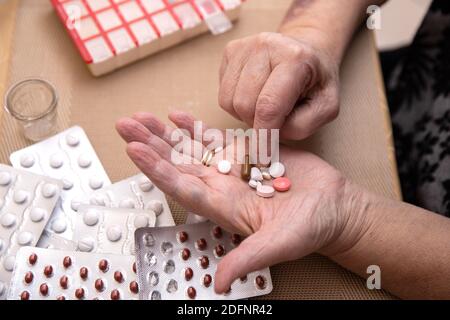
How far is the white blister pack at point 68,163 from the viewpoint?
2.73 ft

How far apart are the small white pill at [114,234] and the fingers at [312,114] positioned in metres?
0.30

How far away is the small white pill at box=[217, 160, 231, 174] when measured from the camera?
0.77m

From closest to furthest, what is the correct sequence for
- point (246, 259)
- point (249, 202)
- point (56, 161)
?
point (246, 259) → point (249, 202) → point (56, 161)

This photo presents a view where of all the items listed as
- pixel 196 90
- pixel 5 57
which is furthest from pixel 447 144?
pixel 5 57

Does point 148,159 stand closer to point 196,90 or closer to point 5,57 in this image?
point 196,90

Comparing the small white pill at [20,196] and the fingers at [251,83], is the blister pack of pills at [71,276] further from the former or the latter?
the fingers at [251,83]

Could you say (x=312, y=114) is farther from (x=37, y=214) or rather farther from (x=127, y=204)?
(x=37, y=214)

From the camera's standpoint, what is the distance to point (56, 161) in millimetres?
850

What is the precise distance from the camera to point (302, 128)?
807 millimetres

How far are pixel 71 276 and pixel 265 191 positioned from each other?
304 mm

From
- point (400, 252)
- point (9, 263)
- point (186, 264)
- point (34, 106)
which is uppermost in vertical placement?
point (34, 106)

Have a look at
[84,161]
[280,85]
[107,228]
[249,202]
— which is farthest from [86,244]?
[280,85]

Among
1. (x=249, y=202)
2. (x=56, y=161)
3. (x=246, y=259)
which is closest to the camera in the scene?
(x=246, y=259)
